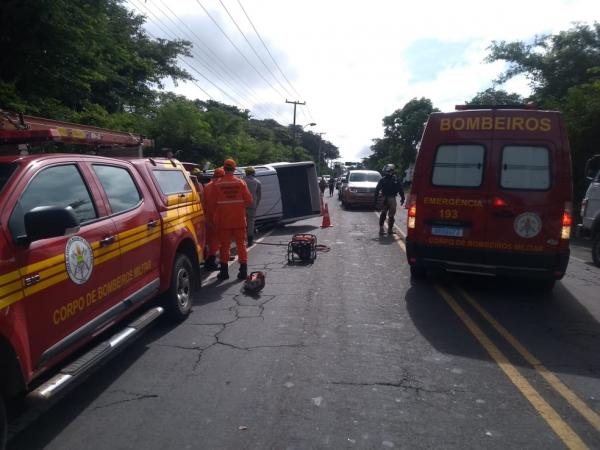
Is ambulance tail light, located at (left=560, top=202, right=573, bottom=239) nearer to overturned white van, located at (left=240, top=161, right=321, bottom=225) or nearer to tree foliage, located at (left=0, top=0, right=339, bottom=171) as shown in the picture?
tree foliage, located at (left=0, top=0, right=339, bottom=171)

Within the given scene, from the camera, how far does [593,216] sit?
10734 mm

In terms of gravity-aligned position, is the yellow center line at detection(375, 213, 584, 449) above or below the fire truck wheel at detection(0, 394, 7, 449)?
below

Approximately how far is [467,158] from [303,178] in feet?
29.8

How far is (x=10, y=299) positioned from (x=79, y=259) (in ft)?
2.67

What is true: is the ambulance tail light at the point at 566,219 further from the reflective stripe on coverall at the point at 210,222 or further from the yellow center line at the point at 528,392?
the reflective stripe on coverall at the point at 210,222

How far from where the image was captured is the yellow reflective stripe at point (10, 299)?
2.92 m

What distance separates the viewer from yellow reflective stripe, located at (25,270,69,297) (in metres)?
3.19

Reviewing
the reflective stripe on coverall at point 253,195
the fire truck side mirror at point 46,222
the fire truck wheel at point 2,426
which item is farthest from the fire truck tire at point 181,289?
the reflective stripe on coverall at point 253,195

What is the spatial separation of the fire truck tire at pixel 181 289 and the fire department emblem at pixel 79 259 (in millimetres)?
1706

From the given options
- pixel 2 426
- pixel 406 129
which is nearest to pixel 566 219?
pixel 2 426

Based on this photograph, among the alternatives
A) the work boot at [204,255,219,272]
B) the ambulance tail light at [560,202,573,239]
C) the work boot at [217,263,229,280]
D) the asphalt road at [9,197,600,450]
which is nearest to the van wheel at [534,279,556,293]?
the asphalt road at [9,197,600,450]

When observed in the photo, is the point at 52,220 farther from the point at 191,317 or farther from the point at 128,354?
the point at 191,317

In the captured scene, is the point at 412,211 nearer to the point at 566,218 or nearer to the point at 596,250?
the point at 566,218

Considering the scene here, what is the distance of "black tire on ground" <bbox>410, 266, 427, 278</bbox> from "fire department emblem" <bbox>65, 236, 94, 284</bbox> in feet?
17.5
